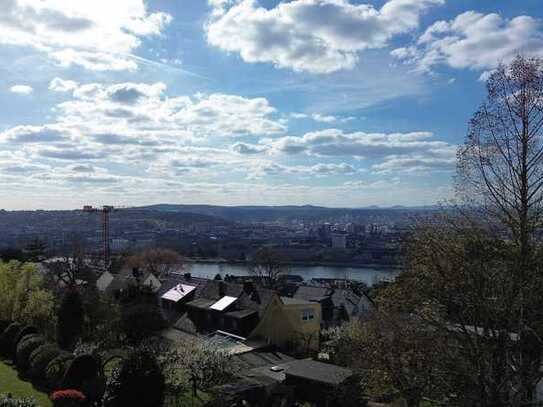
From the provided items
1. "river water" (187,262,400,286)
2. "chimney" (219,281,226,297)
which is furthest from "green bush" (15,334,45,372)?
"river water" (187,262,400,286)

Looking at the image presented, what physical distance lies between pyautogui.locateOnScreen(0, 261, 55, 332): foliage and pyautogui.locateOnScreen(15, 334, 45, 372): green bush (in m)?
6.52

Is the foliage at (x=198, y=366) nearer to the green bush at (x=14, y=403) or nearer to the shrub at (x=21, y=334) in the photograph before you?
the green bush at (x=14, y=403)

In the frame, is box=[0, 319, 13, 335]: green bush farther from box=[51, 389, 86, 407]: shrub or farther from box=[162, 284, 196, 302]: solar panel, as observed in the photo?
box=[51, 389, 86, 407]: shrub

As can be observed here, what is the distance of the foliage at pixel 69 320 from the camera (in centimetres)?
2895

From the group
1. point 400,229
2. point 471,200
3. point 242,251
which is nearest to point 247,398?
point 400,229

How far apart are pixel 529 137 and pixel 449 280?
4.02m

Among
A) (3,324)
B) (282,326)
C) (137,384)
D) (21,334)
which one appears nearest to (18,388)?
(21,334)

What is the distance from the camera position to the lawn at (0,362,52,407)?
2024 centimetres

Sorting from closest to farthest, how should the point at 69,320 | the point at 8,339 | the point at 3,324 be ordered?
the point at 8,339 → the point at 69,320 → the point at 3,324

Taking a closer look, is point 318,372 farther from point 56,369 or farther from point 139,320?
point 139,320

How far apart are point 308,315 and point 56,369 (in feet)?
69.9

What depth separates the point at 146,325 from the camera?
30.2 meters

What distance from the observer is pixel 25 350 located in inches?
976

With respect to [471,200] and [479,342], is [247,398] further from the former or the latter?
[471,200]
